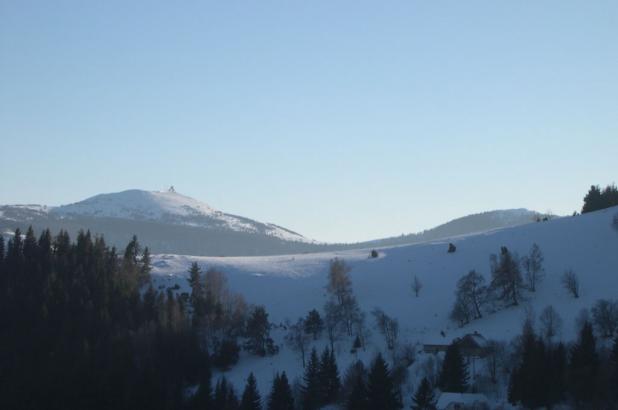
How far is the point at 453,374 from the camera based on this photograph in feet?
214

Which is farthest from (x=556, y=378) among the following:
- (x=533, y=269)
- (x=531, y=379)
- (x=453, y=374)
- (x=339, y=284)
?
(x=339, y=284)

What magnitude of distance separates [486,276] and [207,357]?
39.3m

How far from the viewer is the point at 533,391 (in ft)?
196

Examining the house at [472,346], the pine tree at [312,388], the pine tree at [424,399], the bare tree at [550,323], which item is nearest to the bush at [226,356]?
the pine tree at [312,388]

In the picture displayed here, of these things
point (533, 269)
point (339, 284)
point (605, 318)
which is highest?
point (533, 269)

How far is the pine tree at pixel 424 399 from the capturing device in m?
61.5

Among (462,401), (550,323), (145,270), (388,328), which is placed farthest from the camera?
(145,270)

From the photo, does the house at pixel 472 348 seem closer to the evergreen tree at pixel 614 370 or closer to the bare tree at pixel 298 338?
the evergreen tree at pixel 614 370

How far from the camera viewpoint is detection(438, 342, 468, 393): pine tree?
65125mm

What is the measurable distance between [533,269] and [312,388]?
36021 millimetres

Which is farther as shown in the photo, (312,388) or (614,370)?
(312,388)

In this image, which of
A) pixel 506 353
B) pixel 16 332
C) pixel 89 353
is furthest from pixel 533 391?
pixel 16 332

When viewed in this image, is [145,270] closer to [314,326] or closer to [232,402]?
[314,326]

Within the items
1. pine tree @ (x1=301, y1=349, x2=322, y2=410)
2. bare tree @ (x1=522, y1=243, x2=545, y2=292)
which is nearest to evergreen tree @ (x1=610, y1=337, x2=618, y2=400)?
pine tree @ (x1=301, y1=349, x2=322, y2=410)
